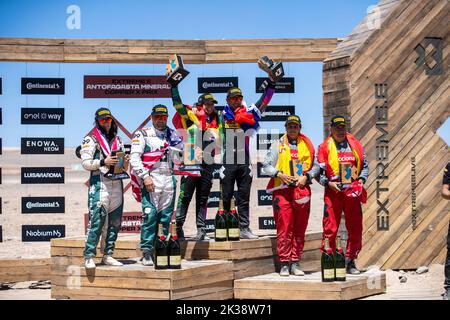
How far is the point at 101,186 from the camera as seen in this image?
783 cm

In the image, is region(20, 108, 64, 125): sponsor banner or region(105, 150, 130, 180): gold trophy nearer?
region(105, 150, 130, 180): gold trophy

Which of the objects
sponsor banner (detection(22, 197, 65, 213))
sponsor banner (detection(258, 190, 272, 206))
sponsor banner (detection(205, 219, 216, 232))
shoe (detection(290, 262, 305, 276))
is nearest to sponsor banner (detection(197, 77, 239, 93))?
sponsor banner (detection(258, 190, 272, 206))

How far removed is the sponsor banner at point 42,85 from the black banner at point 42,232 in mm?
1959

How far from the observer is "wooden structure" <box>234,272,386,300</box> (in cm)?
781

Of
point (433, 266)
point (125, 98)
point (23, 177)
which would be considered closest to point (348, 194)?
point (433, 266)

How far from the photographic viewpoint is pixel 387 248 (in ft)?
33.3

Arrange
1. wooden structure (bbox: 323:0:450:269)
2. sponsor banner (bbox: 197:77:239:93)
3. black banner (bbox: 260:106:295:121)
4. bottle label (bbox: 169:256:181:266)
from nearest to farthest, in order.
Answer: bottle label (bbox: 169:256:181:266), wooden structure (bbox: 323:0:450:269), sponsor banner (bbox: 197:77:239:93), black banner (bbox: 260:106:295:121)

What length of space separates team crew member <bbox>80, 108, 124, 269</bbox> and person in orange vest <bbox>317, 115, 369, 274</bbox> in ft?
7.10

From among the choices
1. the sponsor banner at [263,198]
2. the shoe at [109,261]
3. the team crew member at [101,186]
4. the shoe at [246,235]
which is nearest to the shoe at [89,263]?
the team crew member at [101,186]

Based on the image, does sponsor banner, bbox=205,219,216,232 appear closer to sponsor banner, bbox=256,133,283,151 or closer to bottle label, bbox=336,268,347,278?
sponsor banner, bbox=256,133,283,151

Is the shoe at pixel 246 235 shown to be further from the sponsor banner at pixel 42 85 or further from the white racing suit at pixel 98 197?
the sponsor banner at pixel 42 85

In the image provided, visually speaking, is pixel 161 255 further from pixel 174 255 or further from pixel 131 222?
pixel 131 222
